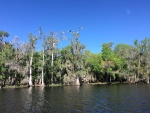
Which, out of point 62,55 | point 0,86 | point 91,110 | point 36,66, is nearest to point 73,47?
point 62,55

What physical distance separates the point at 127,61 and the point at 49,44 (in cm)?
3801

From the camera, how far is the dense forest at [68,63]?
74.4m

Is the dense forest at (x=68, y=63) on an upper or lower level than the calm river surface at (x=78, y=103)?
upper

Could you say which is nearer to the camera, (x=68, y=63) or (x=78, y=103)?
(x=78, y=103)

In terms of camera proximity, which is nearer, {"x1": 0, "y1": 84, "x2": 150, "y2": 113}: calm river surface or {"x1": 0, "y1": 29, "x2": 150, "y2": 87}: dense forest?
{"x1": 0, "y1": 84, "x2": 150, "y2": 113}: calm river surface

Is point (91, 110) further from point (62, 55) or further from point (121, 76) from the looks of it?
point (121, 76)

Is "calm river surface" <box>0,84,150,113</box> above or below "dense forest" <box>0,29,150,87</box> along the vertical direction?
below

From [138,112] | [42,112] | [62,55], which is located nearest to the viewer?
[138,112]

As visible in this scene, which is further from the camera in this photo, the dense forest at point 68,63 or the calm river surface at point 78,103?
the dense forest at point 68,63

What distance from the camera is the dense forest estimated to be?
74.4 meters

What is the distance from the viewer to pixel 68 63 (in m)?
83.1

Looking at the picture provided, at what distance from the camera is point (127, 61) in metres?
94.8

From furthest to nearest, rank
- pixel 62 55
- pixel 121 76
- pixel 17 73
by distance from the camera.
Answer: pixel 121 76, pixel 62 55, pixel 17 73

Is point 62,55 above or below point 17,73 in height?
above
